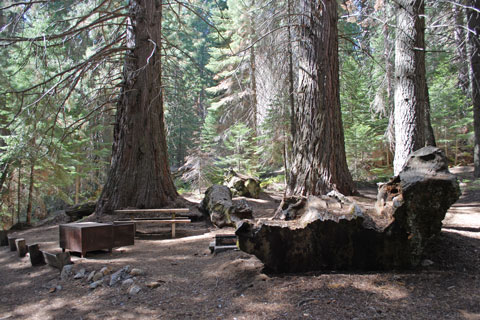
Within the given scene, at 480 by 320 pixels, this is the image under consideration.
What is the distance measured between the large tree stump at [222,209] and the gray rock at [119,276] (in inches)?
127

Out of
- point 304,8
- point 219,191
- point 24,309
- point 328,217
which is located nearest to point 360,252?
point 328,217

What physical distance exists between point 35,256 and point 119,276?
226 centimetres

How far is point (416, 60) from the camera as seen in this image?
7047mm

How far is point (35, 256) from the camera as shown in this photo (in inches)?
225

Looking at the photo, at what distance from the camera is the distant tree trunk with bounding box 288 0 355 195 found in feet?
20.2

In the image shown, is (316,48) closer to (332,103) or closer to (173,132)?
(332,103)

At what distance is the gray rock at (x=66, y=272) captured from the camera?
4836 mm

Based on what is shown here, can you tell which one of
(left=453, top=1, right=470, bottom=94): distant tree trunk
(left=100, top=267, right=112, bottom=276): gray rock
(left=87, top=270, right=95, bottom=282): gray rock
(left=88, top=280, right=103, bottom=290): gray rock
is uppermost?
(left=453, top=1, right=470, bottom=94): distant tree trunk

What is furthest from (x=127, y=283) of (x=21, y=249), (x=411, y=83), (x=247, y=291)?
(x=411, y=83)

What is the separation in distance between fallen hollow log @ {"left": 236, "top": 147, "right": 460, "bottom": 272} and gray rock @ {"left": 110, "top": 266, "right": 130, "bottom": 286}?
195 cm

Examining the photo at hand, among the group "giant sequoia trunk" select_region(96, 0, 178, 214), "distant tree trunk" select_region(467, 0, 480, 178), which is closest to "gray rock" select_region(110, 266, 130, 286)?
"giant sequoia trunk" select_region(96, 0, 178, 214)

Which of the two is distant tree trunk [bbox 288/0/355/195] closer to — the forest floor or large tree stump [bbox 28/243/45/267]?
the forest floor

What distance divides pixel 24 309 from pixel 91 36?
1093cm

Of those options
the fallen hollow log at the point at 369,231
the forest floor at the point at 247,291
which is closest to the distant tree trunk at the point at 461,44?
the fallen hollow log at the point at 369,231
